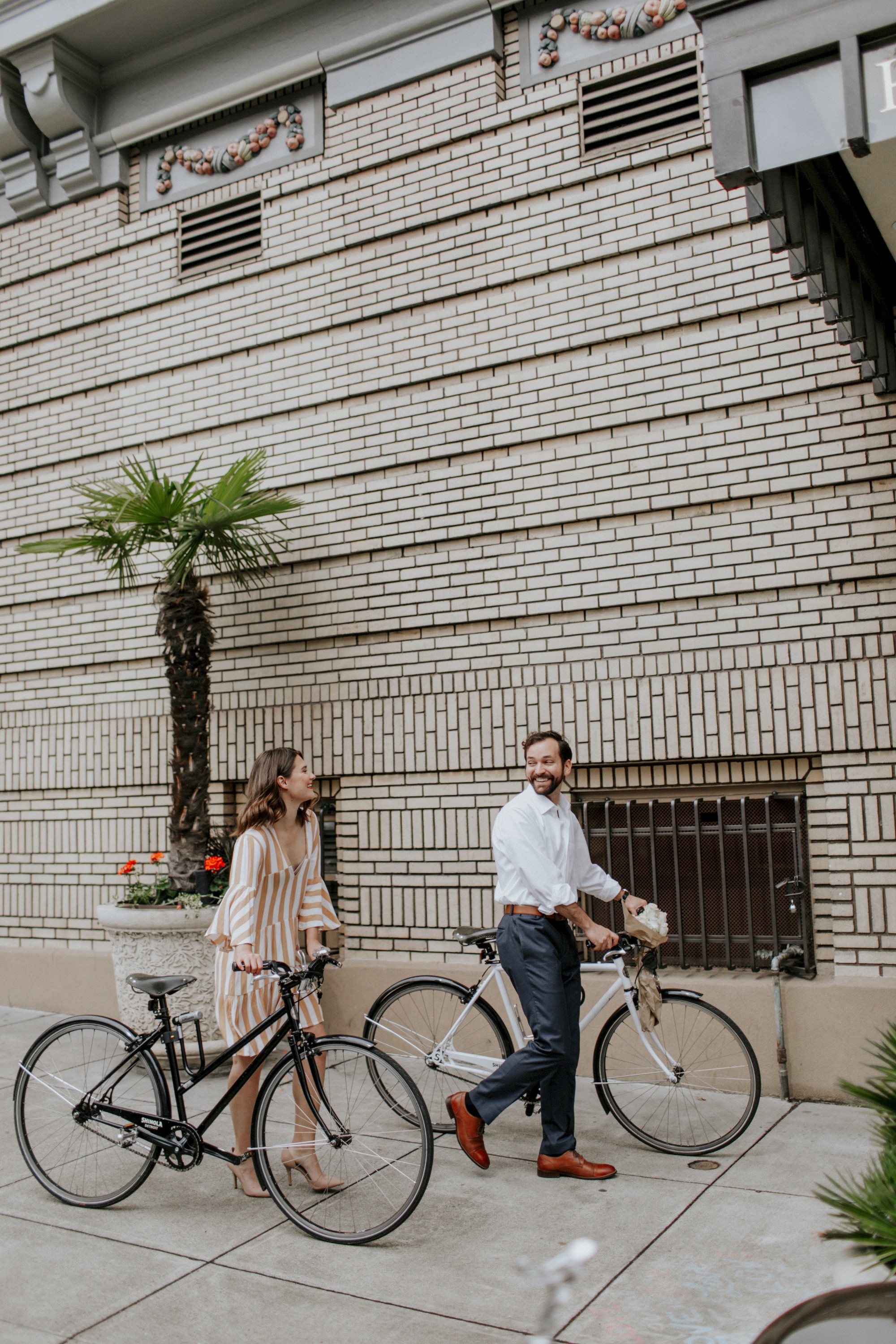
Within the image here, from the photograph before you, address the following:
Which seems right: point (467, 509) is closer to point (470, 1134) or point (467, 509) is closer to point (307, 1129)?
point (470, 1134)

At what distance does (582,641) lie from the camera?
6.46 meters

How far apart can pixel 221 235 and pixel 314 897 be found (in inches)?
212

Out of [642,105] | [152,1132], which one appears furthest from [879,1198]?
[642,105]

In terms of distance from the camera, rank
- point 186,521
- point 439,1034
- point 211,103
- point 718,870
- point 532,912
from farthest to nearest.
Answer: point 211,103
point 186,521
point 718,870
point 439,1034
point 532,912

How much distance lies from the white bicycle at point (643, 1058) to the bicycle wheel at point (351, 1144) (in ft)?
2.48

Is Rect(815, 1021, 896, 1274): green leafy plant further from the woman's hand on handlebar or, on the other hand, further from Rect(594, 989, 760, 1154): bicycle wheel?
the woman's hand on handlebar

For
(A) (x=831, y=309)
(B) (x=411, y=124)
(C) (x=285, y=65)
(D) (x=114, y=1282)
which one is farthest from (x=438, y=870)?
(C) (x=285, y=65)

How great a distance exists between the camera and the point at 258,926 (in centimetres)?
464

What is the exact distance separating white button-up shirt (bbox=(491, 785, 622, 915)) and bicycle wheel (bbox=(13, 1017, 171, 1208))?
1637 millimetres

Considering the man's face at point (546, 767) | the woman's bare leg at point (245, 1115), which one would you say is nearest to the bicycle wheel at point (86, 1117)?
the woman's bare leg at point (245, 1115)

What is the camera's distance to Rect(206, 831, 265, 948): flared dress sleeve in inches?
177

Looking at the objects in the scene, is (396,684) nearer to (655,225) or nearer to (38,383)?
(655,225)

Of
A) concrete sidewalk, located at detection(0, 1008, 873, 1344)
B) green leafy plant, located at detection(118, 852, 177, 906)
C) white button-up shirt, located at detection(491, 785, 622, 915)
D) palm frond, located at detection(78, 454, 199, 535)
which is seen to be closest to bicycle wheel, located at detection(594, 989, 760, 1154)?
concrete sidewalk, located at detection(0, 1008, 873, 1344)

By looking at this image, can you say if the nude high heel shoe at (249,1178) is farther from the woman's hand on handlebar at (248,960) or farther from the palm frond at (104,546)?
the palm frond at (104,546)
